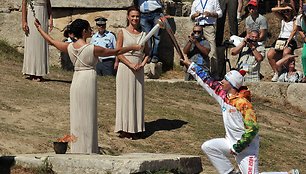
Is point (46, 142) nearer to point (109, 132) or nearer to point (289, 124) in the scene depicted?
point (109, 132)

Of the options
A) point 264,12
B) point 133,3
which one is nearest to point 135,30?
point 133,3

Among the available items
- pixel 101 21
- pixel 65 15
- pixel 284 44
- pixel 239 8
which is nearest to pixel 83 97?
pixel 101 21

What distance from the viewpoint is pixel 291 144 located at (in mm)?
16234

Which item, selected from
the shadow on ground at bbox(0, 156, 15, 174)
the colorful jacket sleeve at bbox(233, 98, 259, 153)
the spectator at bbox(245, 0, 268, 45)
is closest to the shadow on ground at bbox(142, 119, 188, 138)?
the colorful jacket sleeve at bbox(233, 98, 259, 153)

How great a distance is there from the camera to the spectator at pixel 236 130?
1209cm

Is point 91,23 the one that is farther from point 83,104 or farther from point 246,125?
point 246,125

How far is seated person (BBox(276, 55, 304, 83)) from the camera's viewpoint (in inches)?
771

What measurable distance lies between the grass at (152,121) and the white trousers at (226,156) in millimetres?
1435

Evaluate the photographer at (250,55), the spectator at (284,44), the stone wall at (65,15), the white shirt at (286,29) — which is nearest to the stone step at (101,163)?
the photographer at (250,55)

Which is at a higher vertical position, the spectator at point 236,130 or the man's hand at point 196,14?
the man's hand at point 196,14

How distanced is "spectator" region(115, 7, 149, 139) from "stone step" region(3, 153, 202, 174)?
2.79m

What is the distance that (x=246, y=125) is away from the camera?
39.5 ft

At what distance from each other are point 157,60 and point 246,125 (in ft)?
A: 28.0

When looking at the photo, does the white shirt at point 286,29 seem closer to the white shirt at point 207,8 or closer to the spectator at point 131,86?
the white shirt at point 207,8
